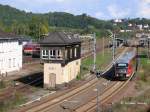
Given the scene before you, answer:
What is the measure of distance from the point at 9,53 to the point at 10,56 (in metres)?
0.56

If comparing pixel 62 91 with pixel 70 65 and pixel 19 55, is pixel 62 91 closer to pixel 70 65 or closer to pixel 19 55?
pixel 70 65

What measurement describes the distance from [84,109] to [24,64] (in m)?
40.5

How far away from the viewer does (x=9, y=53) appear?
230 feet

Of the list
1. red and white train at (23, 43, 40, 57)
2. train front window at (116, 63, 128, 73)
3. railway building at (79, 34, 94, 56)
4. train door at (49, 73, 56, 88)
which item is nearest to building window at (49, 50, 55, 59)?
train door at (49, 73, 56, 88)

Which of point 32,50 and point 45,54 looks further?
point 32,50

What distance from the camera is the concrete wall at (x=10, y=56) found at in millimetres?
67375

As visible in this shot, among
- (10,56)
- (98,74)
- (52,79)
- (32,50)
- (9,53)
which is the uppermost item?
(9,53)

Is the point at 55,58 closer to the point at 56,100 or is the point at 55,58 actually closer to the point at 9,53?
the point at 56,100

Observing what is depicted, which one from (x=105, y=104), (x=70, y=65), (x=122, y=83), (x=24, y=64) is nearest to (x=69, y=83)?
(x=70, y=65)

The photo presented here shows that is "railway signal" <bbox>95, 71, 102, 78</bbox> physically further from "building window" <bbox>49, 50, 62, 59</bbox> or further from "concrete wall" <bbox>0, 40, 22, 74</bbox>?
"building window" <bbox>49, 50, 62, 59</bbox>

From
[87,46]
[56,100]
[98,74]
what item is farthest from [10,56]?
[87,46]

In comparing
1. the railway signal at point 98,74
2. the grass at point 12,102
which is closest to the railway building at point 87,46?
the railway signal at point 98,74

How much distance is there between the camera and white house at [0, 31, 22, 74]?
221 feet

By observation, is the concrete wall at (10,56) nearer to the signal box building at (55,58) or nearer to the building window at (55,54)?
the signal box building at (55,58)
